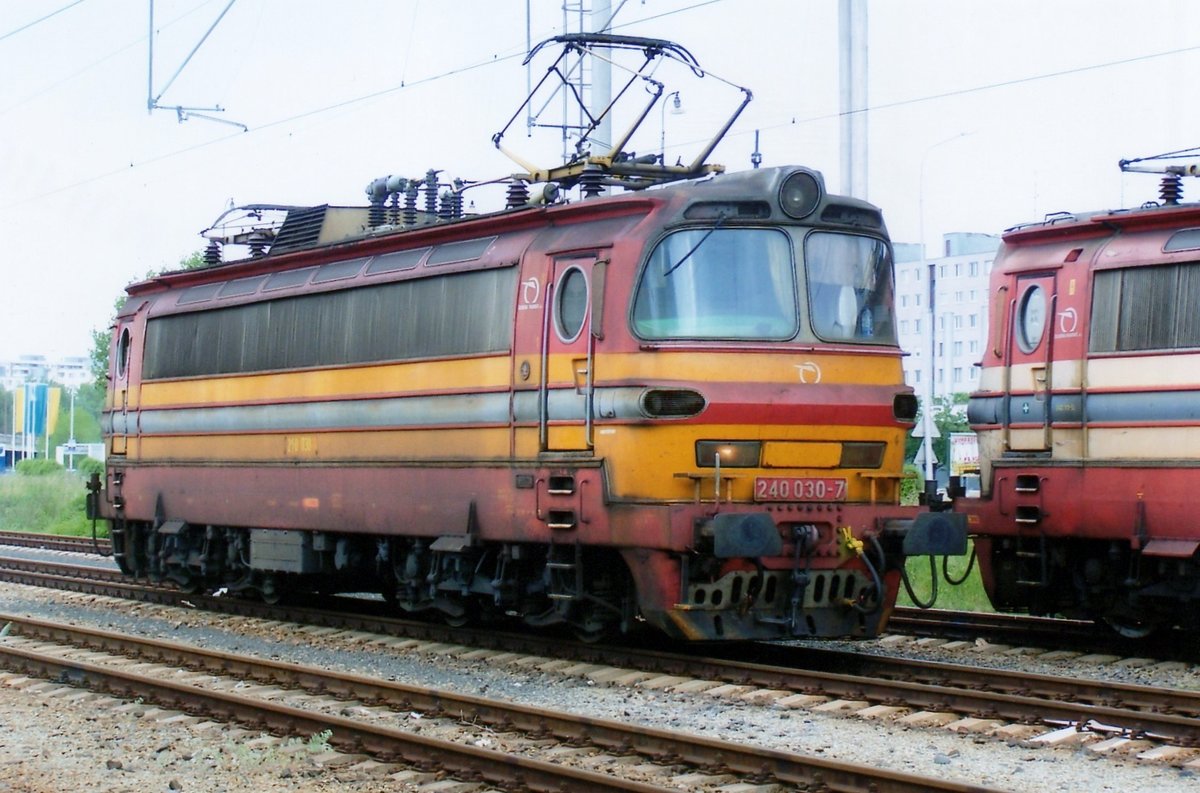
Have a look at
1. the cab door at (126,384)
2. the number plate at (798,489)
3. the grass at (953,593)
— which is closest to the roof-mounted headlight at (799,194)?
the number plate at (798,489)

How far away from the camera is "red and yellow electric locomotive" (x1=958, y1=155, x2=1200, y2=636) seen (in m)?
13.5

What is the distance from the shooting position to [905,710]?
10977 millimetres

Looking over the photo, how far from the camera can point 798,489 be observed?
12750 mm

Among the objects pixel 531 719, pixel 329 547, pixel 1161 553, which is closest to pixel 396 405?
pixel 329 547

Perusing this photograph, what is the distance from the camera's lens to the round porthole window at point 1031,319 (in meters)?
15.0

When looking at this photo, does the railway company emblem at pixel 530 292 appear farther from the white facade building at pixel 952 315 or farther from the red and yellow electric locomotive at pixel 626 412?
the white facade building at pixel 952 315

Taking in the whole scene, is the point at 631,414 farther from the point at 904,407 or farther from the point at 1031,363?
the point at 1031,363

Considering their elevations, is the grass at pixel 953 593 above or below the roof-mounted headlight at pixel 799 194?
below

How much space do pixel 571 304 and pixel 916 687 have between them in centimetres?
403

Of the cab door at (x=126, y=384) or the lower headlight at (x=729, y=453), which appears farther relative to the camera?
the cab door at (x=126, y=384)

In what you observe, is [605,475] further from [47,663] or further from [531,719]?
[47,663]

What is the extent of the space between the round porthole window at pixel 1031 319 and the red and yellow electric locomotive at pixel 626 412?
2.07 meters

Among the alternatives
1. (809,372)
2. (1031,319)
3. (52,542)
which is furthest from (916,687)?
(52,542)

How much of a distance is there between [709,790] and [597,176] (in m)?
6.80
